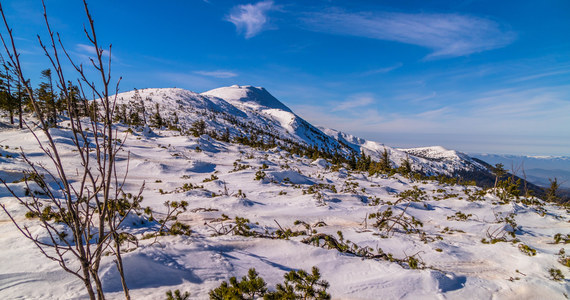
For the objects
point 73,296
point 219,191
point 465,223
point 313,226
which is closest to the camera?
point 73,296

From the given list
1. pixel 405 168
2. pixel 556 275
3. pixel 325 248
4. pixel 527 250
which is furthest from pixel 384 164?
pixel 325 248

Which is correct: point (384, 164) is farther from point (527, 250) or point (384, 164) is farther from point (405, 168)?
point (527, 250)

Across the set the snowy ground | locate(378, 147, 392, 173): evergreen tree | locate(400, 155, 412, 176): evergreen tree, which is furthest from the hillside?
locate(378, 147, 392, 173): evergreen tree

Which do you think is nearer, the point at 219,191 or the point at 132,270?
the point at 132,270

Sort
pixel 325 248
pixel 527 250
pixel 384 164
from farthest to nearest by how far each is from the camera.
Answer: pixel 384 164 → pixel 527 250 → pixel 325 248

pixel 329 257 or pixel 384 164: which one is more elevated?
pixel 384 164

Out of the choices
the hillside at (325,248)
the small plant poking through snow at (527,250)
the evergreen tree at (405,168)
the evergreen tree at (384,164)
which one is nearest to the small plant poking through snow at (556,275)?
the hillside at (325,248)

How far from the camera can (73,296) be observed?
123 inches

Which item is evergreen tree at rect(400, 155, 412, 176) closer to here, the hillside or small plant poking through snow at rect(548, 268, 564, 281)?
the hillside

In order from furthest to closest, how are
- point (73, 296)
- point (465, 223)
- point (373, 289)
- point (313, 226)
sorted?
point (465, 223), point (313, 226), point (373, 289), point (73, 296)

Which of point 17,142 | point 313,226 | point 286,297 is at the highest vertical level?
point 17,142

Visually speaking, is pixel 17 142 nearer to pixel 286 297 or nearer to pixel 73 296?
pixel 73 296

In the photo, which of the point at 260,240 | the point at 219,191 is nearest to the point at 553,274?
the point at 260,240

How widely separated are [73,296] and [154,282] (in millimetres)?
961
